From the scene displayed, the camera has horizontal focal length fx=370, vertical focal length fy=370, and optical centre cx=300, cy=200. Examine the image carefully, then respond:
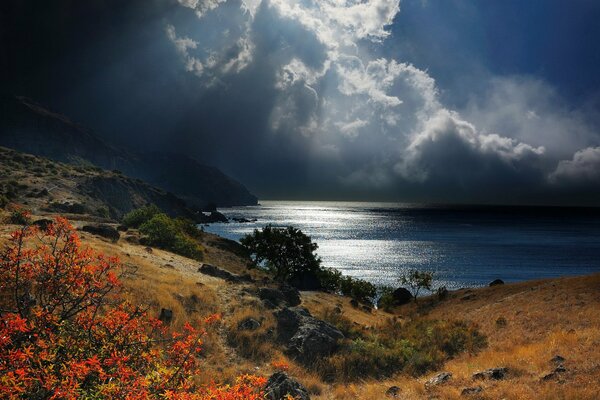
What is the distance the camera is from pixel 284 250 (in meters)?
77.9

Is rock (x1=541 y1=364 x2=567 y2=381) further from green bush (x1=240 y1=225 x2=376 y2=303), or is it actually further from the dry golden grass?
green bush (x1=240 y1=225 x2=376 y2=303)

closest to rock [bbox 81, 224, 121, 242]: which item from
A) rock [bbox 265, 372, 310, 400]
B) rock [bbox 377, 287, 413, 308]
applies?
rock [bbox 265, 372, 310, 400]

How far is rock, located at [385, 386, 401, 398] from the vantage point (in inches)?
658

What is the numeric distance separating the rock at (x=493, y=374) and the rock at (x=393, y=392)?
3602 millimetres

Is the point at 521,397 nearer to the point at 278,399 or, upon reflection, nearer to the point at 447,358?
the point at 278,399

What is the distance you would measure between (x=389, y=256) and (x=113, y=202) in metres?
127

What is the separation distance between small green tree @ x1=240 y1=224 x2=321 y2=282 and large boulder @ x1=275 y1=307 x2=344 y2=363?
162 ft

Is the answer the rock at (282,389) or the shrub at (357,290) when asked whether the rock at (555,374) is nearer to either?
the rock at (282,389)

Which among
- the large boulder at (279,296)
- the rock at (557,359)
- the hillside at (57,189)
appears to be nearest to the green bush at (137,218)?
the hillside at (57,189)

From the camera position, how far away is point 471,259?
164375mm

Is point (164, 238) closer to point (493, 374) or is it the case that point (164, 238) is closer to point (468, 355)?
point (468, 355)

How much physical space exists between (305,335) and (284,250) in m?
54.9

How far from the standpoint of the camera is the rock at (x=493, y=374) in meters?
16.7

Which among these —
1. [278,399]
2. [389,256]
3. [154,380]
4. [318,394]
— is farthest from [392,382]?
[389,256]
